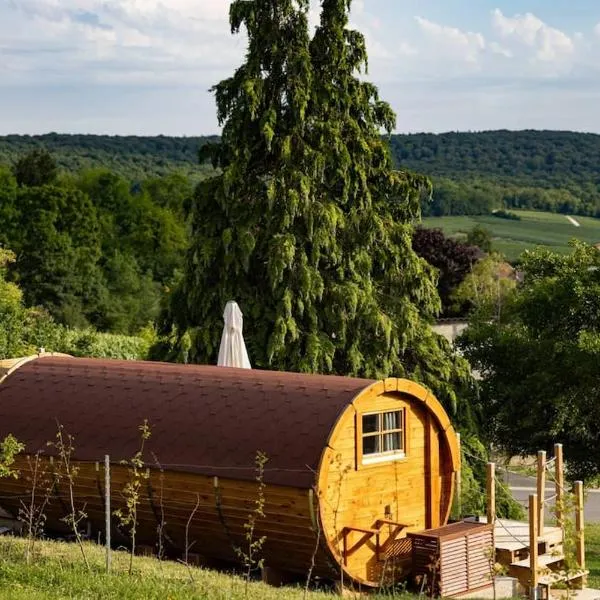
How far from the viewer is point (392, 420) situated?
16.7m

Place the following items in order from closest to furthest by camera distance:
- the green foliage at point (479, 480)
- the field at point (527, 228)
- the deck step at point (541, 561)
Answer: the deck step at point (541, 561) < the green foliage at point (479, 480) < the field at point (527, 228)

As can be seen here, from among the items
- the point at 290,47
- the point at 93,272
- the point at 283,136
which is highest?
the point at 290,47

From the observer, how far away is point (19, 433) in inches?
717

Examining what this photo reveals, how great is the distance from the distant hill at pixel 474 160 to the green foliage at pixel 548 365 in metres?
104

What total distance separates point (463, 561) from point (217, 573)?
3.52 meters

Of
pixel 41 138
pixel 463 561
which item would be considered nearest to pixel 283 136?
pixel 463 561

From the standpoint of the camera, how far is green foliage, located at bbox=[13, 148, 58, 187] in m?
79.8

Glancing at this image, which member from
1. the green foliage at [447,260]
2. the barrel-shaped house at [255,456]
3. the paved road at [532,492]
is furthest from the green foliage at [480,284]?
the barrel-shaped house at [255,456]

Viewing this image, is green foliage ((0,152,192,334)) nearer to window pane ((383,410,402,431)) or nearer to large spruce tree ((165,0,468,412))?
large spruce tree ((165,0,468,412))

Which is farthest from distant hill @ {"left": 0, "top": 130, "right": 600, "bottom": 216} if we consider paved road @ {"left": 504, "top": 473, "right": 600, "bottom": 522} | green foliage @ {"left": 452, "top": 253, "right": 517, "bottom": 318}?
paved road @ {"left": 504, "top": 473, "right": 600, "bottom": 522}

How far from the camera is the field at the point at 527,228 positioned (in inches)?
4382

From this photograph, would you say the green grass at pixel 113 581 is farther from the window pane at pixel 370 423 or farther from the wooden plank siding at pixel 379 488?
the window pane at pixel 370 423

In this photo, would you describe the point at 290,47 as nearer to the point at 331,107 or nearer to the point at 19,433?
the point at 331,107

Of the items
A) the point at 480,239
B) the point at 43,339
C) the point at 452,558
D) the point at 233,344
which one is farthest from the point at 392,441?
the point at 480,239
